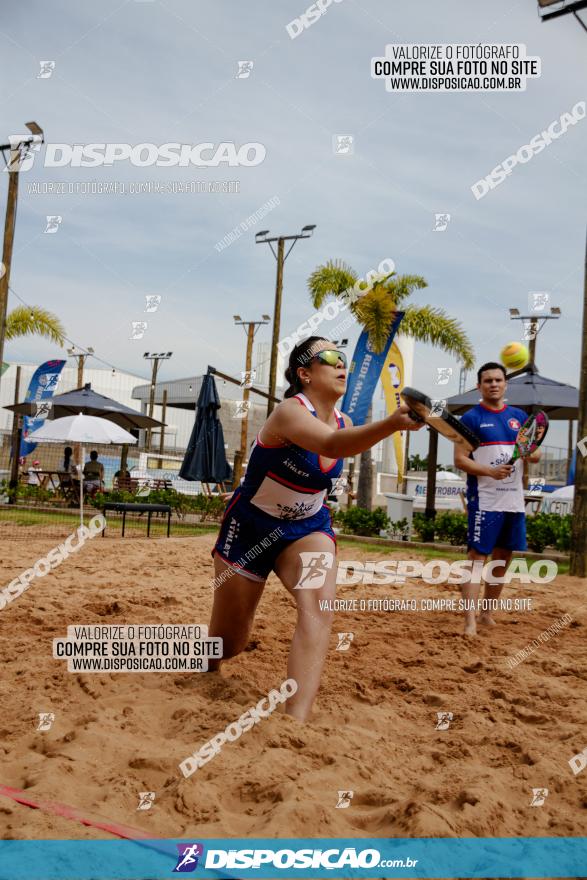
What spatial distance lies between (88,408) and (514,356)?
14.4 m

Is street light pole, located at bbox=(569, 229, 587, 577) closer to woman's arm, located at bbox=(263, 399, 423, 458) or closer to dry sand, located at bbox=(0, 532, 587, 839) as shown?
dry sand, located at bbox=(0, 532, 587, 839)

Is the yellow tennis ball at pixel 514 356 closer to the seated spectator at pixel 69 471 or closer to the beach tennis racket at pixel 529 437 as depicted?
the beach tennis racket at pixel 529 437

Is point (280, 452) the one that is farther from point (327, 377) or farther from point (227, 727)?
point (227, 727)

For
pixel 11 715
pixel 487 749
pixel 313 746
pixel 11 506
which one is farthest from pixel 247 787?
pixel 11 506

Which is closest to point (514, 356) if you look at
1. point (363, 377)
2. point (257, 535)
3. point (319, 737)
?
point (257, 535)

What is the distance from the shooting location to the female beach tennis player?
3496mm

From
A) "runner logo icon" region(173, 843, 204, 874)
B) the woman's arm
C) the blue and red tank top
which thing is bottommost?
"runner logo icon" region(173, 843, 204, 874)

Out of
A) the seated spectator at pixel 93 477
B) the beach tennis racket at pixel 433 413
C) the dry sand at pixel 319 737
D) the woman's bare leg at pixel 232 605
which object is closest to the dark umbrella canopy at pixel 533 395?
the dry sand at pixel 319 737

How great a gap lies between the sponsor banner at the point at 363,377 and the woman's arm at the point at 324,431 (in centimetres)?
1409

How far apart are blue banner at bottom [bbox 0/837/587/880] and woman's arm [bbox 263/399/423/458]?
1392 millimetres

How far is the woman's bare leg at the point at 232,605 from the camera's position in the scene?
3949mm

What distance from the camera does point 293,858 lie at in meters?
2.21

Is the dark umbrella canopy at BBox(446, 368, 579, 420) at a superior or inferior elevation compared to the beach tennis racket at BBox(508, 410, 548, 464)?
superior

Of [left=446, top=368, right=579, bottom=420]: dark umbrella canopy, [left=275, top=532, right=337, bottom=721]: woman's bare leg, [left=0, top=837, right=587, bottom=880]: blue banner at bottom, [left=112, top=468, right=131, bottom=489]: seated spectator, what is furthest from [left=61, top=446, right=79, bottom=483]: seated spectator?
[left=0, top=837, right=587, bottom=880]: blue banner at bottom
